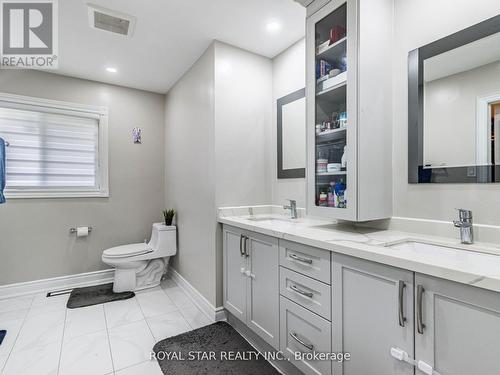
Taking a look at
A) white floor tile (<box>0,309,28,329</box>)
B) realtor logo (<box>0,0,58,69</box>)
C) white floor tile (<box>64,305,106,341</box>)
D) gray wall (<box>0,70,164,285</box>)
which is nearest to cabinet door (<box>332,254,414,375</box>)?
white floor tile (<box>64,305,106,341</box>)

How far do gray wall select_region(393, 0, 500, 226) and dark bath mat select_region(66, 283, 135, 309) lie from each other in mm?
2730

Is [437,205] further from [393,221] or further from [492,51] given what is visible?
[492,51]

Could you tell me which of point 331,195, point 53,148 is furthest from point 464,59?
point 53,148

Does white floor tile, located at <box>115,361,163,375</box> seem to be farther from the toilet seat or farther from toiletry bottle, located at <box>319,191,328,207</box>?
toiletry bottle, located at <box>319,191,328,207</box>

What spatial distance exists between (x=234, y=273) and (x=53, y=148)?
256cm

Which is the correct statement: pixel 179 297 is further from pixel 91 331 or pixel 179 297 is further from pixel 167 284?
pixel 91 331

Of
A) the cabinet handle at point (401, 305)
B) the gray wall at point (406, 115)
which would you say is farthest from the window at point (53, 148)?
the cabinet handle at point (401, 305)

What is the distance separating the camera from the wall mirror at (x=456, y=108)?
1.17m

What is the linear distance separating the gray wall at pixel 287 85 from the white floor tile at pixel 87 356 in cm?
176

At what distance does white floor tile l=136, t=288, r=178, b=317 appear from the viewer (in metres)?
2.40

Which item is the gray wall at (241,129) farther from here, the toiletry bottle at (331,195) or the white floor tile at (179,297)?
the toiletry bottle at (331,195)

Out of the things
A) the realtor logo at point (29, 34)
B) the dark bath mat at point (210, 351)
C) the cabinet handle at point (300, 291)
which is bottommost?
the dark bath mat at point (210, 351)

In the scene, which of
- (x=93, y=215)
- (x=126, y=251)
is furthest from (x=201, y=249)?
(x=93, y=215)

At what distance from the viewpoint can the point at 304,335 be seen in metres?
1.39
